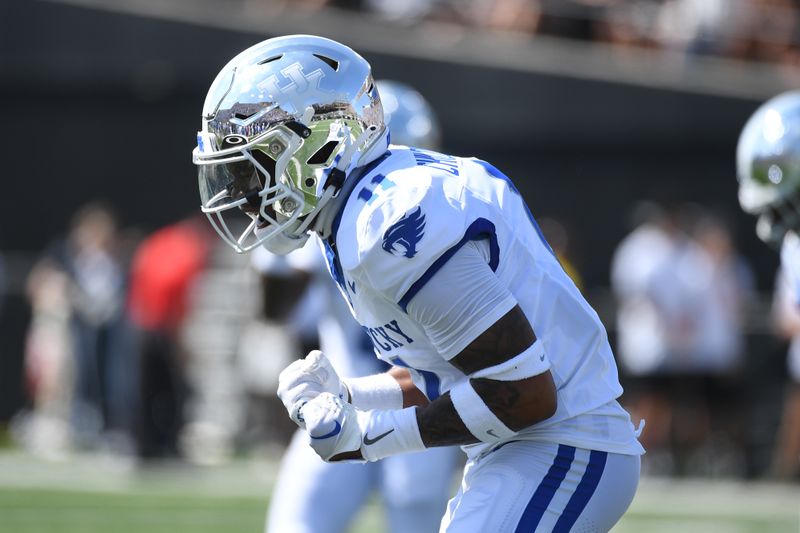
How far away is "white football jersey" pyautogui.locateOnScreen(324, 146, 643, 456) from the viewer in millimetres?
3025

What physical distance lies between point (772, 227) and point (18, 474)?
22.0 feet

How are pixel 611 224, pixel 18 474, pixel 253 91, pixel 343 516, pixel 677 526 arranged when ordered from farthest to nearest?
1. pixel 611 224
2. pixel 18 474
3. pixel 677 526
4. pixel 343 516
5. pixel 253 91

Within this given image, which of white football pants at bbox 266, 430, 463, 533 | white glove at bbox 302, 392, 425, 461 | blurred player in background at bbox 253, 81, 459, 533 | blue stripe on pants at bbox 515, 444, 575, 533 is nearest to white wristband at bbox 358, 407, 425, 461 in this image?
white glove at bbox 302, 392, 425, 461

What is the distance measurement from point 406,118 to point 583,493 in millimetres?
2134

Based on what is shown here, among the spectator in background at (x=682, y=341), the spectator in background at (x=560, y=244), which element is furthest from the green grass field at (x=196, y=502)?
the spectator in background at (x=560, y=244)

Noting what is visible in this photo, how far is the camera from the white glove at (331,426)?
3.13 metres

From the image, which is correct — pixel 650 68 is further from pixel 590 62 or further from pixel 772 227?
pixel 772 227

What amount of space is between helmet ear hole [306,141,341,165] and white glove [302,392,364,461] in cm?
53

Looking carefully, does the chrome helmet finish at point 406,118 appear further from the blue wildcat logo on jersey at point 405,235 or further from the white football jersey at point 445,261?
the blue wildcat logo on jersey at point 405,235

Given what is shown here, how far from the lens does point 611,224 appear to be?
1387 cm

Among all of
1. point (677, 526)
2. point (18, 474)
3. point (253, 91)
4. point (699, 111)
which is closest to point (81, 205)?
point (18, 474)

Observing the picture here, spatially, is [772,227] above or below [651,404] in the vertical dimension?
above

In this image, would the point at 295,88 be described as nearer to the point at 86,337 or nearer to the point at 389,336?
the point at 389,336

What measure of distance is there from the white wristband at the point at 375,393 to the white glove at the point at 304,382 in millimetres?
196
